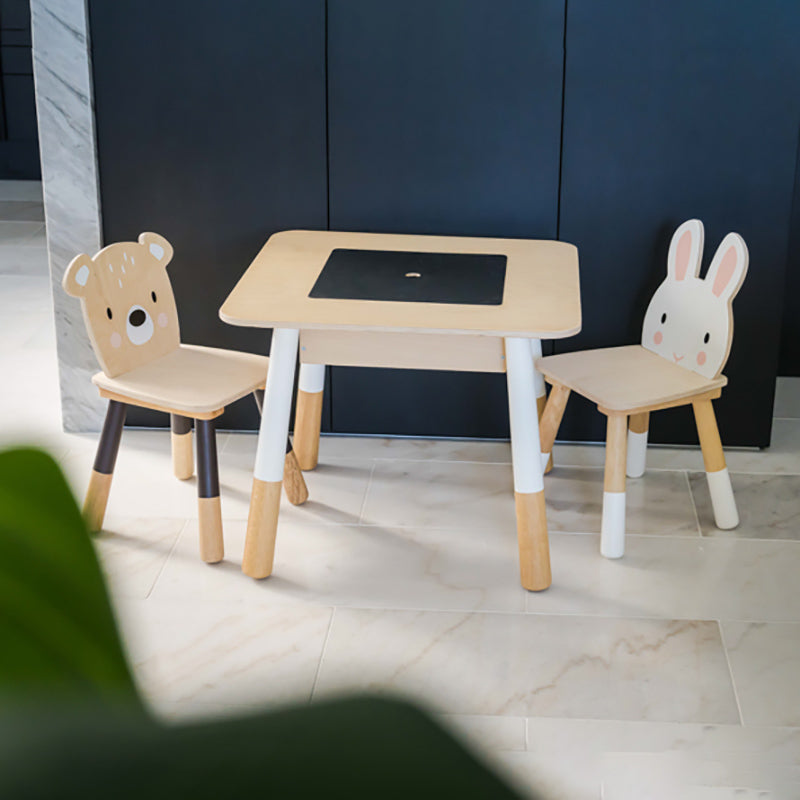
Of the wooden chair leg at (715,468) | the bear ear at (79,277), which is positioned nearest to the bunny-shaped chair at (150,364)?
the bear ear at (79,277)

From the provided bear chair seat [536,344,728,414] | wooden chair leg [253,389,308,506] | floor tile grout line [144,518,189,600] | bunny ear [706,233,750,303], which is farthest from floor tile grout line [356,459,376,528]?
bunny ear [706,233,750,303]

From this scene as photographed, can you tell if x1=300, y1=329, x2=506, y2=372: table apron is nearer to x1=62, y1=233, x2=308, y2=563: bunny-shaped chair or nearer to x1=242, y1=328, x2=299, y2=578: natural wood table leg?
x1=242, y1=328, x2=299, y2=578: natural wood table leg

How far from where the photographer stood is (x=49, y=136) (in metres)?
3.02

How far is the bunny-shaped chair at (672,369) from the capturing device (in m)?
2.55

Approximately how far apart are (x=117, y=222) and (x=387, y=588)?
1.42 m

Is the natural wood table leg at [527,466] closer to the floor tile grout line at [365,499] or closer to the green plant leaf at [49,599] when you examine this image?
the floor tile grout line at [365,499]

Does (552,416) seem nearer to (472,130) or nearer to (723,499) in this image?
(723,499)

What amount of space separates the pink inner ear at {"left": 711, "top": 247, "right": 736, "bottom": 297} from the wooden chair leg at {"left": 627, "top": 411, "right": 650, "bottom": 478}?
0.46m

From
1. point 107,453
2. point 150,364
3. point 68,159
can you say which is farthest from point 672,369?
point 68,159

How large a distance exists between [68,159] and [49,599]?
3111 millimetres

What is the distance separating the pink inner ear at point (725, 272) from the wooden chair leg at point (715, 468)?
29 centimetres

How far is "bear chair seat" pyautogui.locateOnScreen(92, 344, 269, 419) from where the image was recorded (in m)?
2.46

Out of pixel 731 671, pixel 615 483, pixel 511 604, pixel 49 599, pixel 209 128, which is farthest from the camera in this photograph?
pixel 209 128

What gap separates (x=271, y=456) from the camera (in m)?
2.44
